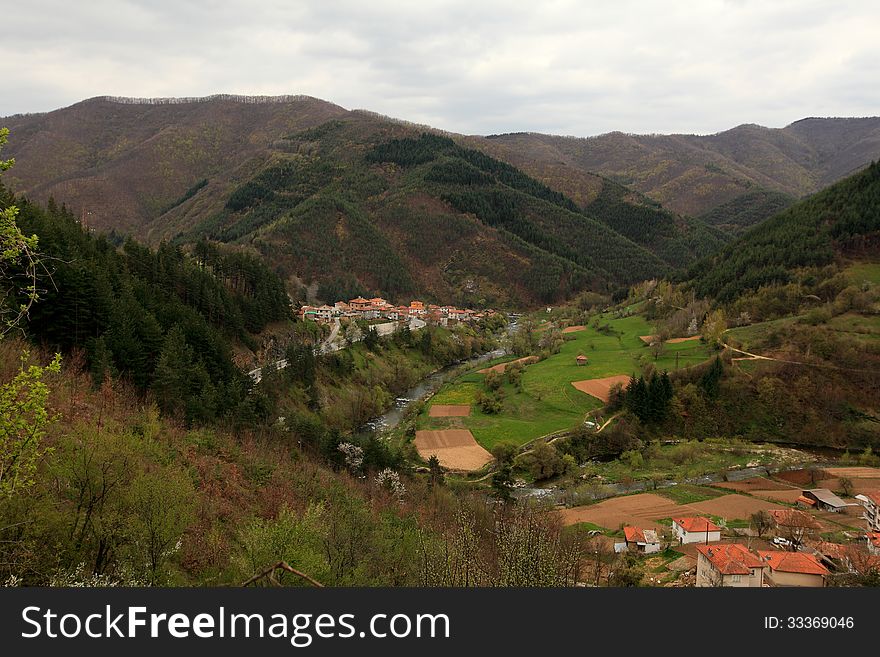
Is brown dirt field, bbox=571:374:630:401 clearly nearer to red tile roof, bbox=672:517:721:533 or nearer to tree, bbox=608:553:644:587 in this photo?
red tile roof, bbox=672:517:721:533

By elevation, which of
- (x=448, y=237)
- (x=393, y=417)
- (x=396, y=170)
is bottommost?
(x=393, y=417)

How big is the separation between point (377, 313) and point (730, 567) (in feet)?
257

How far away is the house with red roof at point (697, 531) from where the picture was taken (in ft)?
113

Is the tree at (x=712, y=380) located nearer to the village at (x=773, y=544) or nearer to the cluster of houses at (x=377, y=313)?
the village at (x=773, y=544)

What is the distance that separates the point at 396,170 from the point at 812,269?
A: 14227cm

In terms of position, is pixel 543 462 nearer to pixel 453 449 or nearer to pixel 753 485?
pixel 453 449

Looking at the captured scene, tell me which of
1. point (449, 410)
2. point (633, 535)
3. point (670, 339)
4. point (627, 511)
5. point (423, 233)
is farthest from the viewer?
point (423, 233)

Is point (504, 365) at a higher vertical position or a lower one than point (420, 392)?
higher

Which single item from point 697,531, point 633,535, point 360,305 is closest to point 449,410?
point 633,535

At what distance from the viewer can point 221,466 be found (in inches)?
1059

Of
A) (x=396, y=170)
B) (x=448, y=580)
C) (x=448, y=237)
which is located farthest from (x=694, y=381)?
(x=396, y=170)

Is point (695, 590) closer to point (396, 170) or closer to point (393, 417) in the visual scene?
point (393, 417)

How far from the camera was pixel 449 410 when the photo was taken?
62.9 metres

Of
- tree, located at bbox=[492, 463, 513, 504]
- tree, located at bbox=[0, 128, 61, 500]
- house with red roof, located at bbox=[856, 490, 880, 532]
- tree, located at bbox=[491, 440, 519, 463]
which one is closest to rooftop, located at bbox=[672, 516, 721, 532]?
house with red roof, located at bbox=[856, 490, 880, 532]
